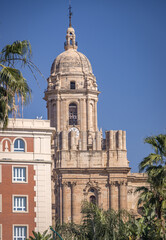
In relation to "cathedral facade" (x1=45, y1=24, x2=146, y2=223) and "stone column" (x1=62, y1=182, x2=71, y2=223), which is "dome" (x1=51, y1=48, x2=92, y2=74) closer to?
"cathedral facade" (x1=45, y1=24, x2=146, y2=223)

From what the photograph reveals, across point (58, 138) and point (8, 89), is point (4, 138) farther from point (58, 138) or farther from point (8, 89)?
point (58, 138)

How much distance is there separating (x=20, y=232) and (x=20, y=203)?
2716mm

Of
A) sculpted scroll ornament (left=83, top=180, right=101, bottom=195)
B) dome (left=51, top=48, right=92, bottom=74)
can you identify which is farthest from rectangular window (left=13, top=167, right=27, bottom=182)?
dome (left=51, top=48, right=92, bottom=74)

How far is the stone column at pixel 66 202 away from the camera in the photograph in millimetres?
107562

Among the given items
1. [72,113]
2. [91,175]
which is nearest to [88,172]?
[91,175]

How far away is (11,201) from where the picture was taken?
69.8 metres

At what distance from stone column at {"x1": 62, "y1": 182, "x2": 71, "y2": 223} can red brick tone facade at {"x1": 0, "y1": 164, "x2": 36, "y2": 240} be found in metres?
37.0

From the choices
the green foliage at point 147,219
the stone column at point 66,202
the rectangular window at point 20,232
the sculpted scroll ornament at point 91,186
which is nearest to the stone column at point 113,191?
the sculpted scroll ornament at point 91,186

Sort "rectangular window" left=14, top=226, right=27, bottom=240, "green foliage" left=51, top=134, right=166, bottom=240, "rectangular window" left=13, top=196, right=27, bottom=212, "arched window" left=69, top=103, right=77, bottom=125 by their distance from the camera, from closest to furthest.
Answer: "green foliage" left=51, top=134, right=166, bottom=240 < "rectangular window" left=14, top=226, right=27, bottom=240 < "rectangular window" left=13, top=196, right=27, bottom=212 < "arched window" left=69, top=103, right=77, bottom=125

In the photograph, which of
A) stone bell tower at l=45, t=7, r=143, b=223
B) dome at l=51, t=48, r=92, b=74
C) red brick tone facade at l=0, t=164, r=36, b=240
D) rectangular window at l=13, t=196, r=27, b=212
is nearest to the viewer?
red brick tone facade at l=0, t=164, r=36, b=240

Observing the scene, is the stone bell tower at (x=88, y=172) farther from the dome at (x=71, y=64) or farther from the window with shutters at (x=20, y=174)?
the window with shutters at (x=20, y=174)

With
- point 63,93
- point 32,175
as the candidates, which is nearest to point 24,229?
point 32,175

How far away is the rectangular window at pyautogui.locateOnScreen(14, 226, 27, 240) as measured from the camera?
225 ft

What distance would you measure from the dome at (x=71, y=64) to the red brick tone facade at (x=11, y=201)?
198ft
